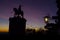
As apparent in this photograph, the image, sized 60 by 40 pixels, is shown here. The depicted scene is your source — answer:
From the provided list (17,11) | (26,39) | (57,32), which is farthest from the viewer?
(17,11)

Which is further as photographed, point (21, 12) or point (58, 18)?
point (21, 12)

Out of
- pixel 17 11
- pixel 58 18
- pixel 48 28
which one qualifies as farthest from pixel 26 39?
pixel 17 11

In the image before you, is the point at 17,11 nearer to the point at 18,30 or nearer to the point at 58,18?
the point at 18,30

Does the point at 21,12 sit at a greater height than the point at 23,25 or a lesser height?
greater

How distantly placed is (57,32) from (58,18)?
333cm

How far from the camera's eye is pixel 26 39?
81.7 feet

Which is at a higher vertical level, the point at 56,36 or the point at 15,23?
the point at 15,23

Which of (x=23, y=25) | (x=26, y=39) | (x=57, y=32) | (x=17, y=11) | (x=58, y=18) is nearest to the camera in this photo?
(x=26, y=39)

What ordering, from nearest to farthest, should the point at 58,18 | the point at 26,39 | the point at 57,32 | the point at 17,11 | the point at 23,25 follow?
1. the point at 26,39
2. the point at 57,32
3. the point at 58,18
4. the point at 23,25
5. the point at 17,11

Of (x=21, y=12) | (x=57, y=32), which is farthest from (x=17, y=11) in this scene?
(x=57, y=32)

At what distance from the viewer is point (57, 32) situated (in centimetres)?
2789

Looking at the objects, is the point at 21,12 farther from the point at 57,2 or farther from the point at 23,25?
the point at 57,2

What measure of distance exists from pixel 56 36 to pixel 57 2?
8.38 m

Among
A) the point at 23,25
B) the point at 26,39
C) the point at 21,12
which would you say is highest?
the point at 21,12
